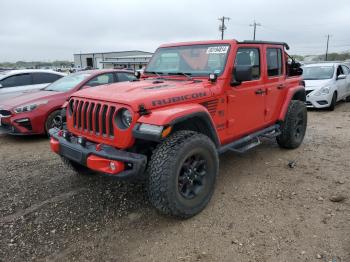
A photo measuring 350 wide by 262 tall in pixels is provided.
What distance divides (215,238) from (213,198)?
84 cm

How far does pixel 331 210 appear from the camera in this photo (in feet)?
11.4

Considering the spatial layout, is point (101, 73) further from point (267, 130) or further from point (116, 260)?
point (116, 260)

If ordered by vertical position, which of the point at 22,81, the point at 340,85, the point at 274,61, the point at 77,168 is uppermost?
the point at 274,61

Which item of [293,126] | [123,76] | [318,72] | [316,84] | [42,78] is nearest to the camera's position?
[293,126]

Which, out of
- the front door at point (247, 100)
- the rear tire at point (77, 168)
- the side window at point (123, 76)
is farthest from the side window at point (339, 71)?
the rear tire at point (77, 168)

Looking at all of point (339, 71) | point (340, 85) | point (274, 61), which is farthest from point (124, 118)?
point (339, 71)

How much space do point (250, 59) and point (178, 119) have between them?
1.92 m

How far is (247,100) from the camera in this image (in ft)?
13.9

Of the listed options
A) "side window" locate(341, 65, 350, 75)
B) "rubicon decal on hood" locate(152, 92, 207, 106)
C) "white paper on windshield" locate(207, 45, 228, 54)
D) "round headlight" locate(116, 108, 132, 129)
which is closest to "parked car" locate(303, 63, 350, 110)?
"side window" locate(341, 65, 350, 75)

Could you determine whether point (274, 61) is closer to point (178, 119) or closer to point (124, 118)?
point (178, 119)

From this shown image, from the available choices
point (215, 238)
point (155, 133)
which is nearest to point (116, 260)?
point (215, 238)

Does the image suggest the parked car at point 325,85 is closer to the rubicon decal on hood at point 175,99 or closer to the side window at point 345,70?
the side window at point 345,70

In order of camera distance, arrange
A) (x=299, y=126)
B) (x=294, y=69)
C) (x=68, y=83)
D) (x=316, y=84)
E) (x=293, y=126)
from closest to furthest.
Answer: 1. (x=293, y=126)
2. (x=294, y=69)
3. (x=299, y=126)
4. (x=68, y=83)
5. (x=316, y=84)

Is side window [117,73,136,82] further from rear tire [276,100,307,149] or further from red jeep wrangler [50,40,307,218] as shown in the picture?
rear tire [276,100,307,149]
